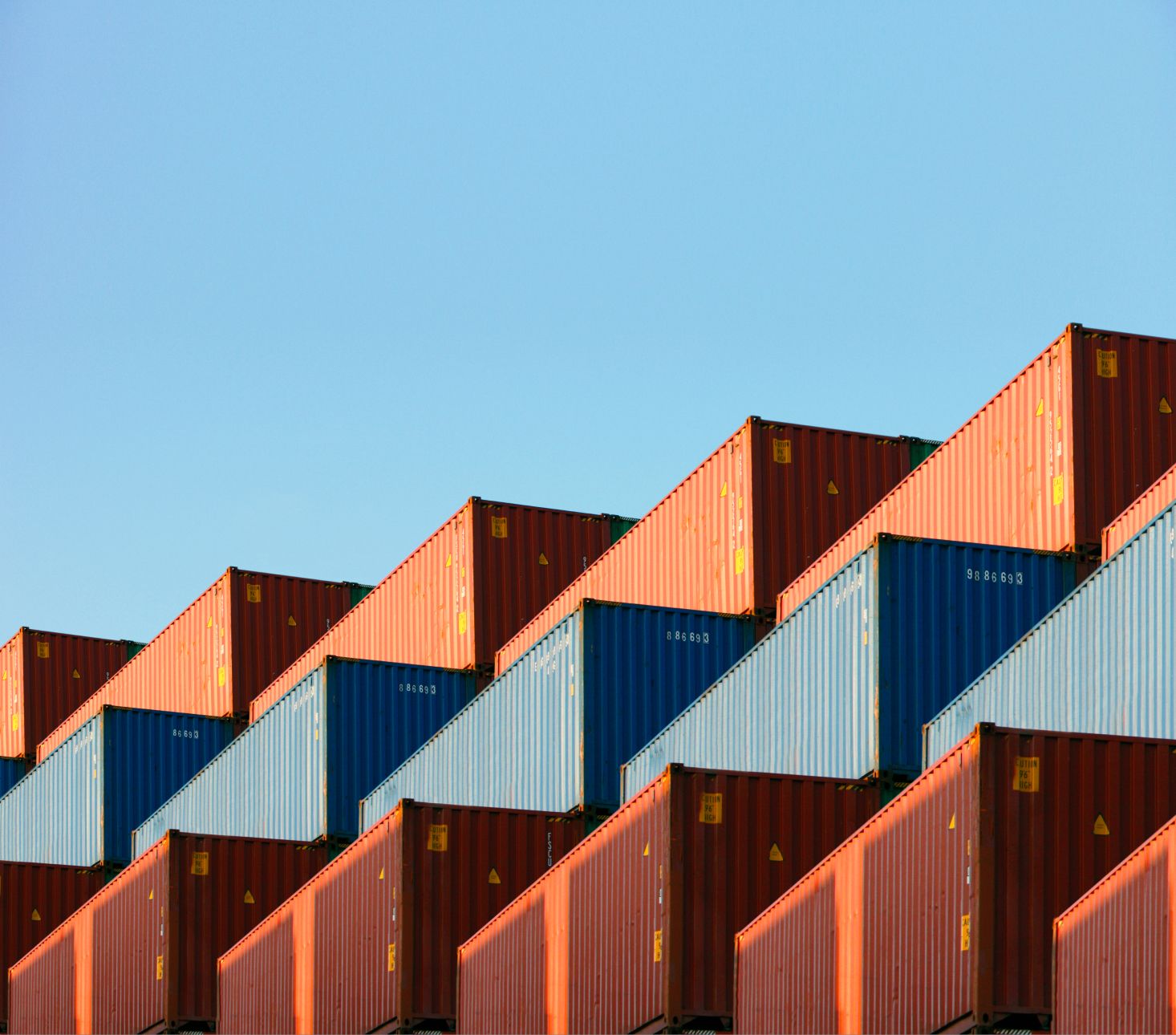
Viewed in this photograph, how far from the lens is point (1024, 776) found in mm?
20000

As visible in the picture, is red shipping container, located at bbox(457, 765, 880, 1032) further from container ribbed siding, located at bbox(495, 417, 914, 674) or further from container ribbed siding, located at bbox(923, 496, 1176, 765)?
container ribbed siding, located at bbox(495, 417, 914, 674)

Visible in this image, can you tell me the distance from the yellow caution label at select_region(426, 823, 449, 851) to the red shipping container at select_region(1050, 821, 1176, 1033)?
1100 centimetres

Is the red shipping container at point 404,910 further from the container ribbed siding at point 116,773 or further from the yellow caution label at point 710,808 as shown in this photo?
the container ribbed siding at point 116,773

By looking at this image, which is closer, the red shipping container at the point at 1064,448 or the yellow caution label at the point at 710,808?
the yellow caution label at the point at 710,808

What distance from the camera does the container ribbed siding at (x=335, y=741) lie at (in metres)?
36.6

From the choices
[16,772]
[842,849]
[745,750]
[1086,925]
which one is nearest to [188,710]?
[16,772]

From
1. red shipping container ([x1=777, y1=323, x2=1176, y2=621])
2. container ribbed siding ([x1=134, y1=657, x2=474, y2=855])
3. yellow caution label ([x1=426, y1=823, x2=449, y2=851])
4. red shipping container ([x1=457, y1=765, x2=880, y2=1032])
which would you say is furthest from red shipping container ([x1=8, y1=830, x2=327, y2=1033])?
red shipping container ([x1=777, y1=323, x2=1176, y2=621])

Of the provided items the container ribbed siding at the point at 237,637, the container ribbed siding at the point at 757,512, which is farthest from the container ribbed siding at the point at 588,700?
the container ribbed siding at the point at 237,637

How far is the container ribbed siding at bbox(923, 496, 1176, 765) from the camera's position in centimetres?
2223

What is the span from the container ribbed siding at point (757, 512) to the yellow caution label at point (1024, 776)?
12.6m

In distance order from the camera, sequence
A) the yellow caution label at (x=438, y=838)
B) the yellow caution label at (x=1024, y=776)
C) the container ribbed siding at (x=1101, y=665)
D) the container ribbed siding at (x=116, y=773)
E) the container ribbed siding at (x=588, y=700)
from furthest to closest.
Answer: the container ribbed siding at (x=116, y=773)
the container ribbed siding at (x=588, y=700)
the yellow caution label at (x=438, y=838)
the container ribbed siding at (x=1101, y=665)
the yellow caution label at (x=1024, y=776)

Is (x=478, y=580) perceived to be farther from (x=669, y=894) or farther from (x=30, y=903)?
(x=669, y=894)

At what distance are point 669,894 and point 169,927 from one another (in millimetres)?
11749

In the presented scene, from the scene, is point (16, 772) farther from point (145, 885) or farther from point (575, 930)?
point (575, 930)
